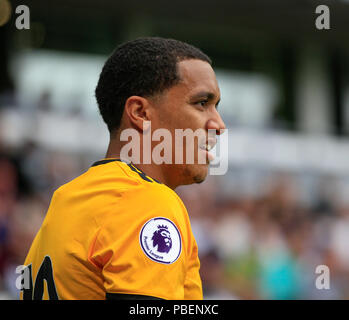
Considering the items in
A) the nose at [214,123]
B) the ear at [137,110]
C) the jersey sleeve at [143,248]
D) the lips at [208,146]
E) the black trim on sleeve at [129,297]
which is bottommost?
the black trim on sleeve at [129,297]

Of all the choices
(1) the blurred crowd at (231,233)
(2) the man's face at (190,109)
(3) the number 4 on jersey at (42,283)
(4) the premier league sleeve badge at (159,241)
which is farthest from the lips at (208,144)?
(1) the blurred crowd at (231,233)

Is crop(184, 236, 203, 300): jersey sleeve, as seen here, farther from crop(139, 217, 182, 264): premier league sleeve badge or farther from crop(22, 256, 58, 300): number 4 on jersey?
crop(22, 256, 58, 300): number 4 on jersey

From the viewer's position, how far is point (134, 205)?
75.4 inches

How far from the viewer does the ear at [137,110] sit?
2.26m

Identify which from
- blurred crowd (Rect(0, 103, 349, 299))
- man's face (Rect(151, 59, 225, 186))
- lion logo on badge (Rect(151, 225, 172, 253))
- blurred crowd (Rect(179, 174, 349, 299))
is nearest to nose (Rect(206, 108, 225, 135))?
man's face (Rect(151, 59, 225, 186))

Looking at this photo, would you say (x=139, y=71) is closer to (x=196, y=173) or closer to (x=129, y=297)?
(x=196, y=173)

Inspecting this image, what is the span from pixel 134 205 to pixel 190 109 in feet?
1.71

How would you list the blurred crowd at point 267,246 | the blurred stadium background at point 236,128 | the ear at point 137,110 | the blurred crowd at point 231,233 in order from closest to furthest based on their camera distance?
the ear at point 137,110 < the blurred crowd at point 231,233 < the blurred crowd at point 267,246 < the blurred stadium background at point 236,128

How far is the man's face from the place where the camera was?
7.45ft

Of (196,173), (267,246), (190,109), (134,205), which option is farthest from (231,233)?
(134,205)

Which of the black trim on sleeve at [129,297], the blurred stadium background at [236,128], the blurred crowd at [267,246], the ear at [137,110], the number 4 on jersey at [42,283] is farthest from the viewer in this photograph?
the blurred stadium background at [236,128]

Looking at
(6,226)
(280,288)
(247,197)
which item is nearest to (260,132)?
(247,197)

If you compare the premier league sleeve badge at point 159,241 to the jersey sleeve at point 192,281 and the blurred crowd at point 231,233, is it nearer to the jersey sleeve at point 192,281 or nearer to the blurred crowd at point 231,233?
the jersey sleeve at point 192,281

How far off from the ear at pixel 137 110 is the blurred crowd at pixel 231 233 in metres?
3.21
